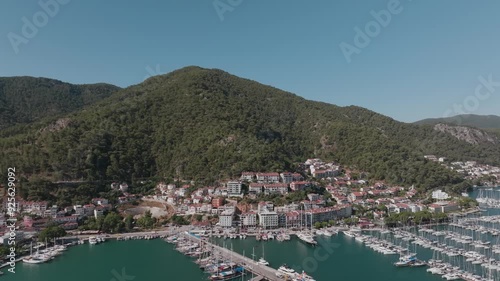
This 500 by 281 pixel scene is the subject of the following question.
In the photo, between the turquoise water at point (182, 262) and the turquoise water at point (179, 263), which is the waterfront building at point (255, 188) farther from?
the turquoise water at point (179, 263)

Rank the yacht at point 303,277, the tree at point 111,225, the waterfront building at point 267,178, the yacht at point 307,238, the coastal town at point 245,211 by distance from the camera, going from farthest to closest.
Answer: the waterfront building at point 267,178
the tree at point 111,225
the coastal town at point 245,211
the yacht at point 307,238
the yacht at point 303,277

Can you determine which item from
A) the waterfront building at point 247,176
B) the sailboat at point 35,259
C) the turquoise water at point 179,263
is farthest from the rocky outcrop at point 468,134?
the sailboat at point 35,259

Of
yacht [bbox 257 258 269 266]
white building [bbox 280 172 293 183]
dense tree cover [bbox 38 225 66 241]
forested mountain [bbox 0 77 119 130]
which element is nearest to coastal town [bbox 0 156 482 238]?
white building [bbox 280 172 293 183]

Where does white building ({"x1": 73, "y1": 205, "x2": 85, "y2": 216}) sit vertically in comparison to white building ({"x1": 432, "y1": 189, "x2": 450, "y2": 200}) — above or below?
below

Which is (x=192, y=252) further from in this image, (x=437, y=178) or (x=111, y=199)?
(x=437, y=178)

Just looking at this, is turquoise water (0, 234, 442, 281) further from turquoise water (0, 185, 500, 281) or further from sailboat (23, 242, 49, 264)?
sailboat (23, 242, 49, 264)

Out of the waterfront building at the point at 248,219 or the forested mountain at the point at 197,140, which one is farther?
the forested mountain at the point at 197,140

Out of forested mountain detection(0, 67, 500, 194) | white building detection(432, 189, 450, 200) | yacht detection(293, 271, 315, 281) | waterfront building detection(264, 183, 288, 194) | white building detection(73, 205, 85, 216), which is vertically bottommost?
yacht detection(293, 271, 315, 281)
